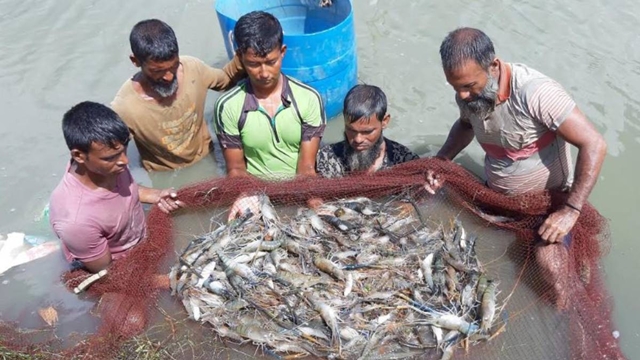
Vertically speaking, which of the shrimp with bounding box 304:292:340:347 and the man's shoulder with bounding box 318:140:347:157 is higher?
the man's shoulder with bounding box 318:140:347:157

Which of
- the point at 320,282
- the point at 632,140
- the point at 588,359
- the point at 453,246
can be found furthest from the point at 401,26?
the point at 588,359

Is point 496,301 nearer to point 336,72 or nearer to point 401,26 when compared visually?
point 336,72

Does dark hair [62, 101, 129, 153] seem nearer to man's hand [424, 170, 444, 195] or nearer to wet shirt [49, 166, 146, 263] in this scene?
wet shirt [49, 166, 146, 263]

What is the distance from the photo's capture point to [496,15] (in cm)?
824

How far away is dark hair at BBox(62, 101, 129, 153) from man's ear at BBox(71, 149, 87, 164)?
3 centimetres

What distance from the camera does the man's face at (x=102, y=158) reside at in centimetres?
370

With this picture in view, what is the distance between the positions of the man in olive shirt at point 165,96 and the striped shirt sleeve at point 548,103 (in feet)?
8.90

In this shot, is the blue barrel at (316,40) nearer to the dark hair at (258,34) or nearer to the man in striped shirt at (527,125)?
the dark hair at (258,34)

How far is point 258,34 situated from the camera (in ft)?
14.6

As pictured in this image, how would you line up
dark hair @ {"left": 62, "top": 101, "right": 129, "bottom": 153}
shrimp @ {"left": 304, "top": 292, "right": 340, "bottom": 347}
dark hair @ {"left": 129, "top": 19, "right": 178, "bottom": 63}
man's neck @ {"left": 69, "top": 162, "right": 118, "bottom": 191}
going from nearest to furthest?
dark hair @ {"left": 62, "top": 101, "right": 129, "bottom": 153}
shrimp @ {"left": 304, "top": 292, "right": 340, "bottom": 347}
man's neck @ {"left": 69, "top": 162, "right": 118, "bottom": 191}
dark hair @ {"left": 129, "top": 19, "right": 178, "bottom": 63}

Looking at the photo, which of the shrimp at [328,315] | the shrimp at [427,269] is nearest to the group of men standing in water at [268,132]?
the shrimp at [427,269]

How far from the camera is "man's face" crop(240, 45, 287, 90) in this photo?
4473 mm

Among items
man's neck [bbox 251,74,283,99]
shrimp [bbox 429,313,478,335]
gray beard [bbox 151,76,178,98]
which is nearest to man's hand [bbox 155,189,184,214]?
gray beard [bbox 151,76,178,98]

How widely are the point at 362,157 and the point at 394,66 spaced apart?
3005mm
